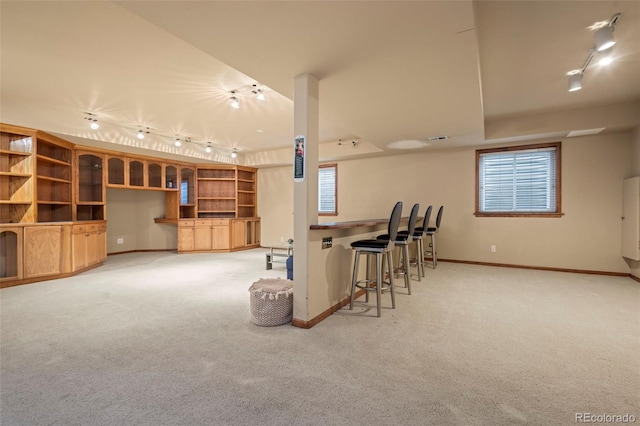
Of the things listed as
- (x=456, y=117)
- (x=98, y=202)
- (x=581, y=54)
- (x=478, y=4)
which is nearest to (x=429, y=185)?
(x=456, y=117)

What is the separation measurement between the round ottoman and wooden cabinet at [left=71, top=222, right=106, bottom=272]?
3807 millimetres

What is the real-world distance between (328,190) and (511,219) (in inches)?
153

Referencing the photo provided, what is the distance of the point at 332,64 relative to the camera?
2498mm

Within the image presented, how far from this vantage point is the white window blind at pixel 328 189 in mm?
7191

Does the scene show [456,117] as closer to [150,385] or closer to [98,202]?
[150,385]

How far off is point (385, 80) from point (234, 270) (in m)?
3.88

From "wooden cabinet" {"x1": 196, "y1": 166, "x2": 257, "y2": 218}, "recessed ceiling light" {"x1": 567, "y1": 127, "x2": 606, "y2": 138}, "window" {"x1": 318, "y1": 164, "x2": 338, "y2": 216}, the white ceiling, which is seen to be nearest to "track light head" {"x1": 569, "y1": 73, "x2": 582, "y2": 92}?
the white ceiling

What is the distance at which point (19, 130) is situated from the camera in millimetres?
4211

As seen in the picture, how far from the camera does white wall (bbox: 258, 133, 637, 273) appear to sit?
4629 millimetres

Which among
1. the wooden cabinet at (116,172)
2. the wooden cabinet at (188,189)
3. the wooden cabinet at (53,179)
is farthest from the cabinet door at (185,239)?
the wooden cabinet at (53,179)

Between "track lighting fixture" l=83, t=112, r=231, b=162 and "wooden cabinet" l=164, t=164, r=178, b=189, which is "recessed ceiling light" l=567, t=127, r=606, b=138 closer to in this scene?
"track lighting fixture" l=83, t=112, r=231, b=162

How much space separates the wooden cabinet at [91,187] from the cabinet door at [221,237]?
7.62 feet

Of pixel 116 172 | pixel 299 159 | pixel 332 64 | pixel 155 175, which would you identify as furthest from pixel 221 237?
pixel 332 64

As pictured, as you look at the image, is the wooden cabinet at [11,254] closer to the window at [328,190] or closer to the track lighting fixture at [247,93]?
the track lighting fixture at [247,93]
